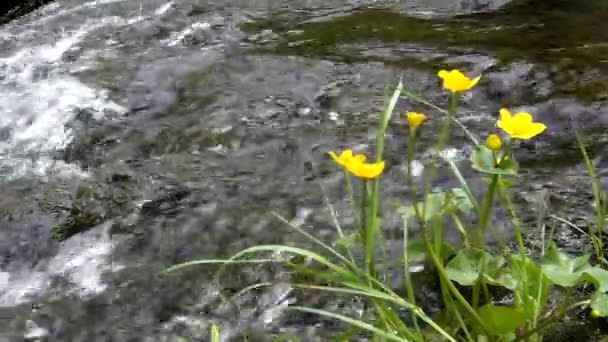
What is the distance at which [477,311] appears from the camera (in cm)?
115

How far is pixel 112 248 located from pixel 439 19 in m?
2.46

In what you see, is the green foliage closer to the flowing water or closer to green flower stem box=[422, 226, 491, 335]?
green flower stem box=[422, 226, 491, 335]

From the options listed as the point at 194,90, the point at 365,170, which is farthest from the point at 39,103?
the point at 365,170

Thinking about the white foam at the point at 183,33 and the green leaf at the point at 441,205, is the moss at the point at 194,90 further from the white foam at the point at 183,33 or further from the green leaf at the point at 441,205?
the green leaf at the point at 441,205

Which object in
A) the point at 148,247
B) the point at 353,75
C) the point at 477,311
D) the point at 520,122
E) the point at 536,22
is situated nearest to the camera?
the point at 520,122

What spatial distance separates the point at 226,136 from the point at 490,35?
5.15ft

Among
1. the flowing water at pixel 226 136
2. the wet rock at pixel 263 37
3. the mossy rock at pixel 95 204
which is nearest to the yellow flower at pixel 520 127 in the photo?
the flowing water at pixel 226 136

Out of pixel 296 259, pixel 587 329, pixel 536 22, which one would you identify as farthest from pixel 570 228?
pixel 536 22

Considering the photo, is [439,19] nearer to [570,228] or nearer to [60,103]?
[60,103]

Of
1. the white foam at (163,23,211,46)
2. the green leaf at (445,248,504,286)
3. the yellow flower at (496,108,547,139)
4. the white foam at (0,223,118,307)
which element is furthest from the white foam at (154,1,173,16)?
the yellow flower at (496,108,547,139)

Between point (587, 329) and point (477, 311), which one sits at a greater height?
point (477, 311)

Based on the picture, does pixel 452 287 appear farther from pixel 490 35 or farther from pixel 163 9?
pixel 163 9

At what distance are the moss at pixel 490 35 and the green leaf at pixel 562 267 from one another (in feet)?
4.81

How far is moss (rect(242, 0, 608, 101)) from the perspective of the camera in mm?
Result: 2855
